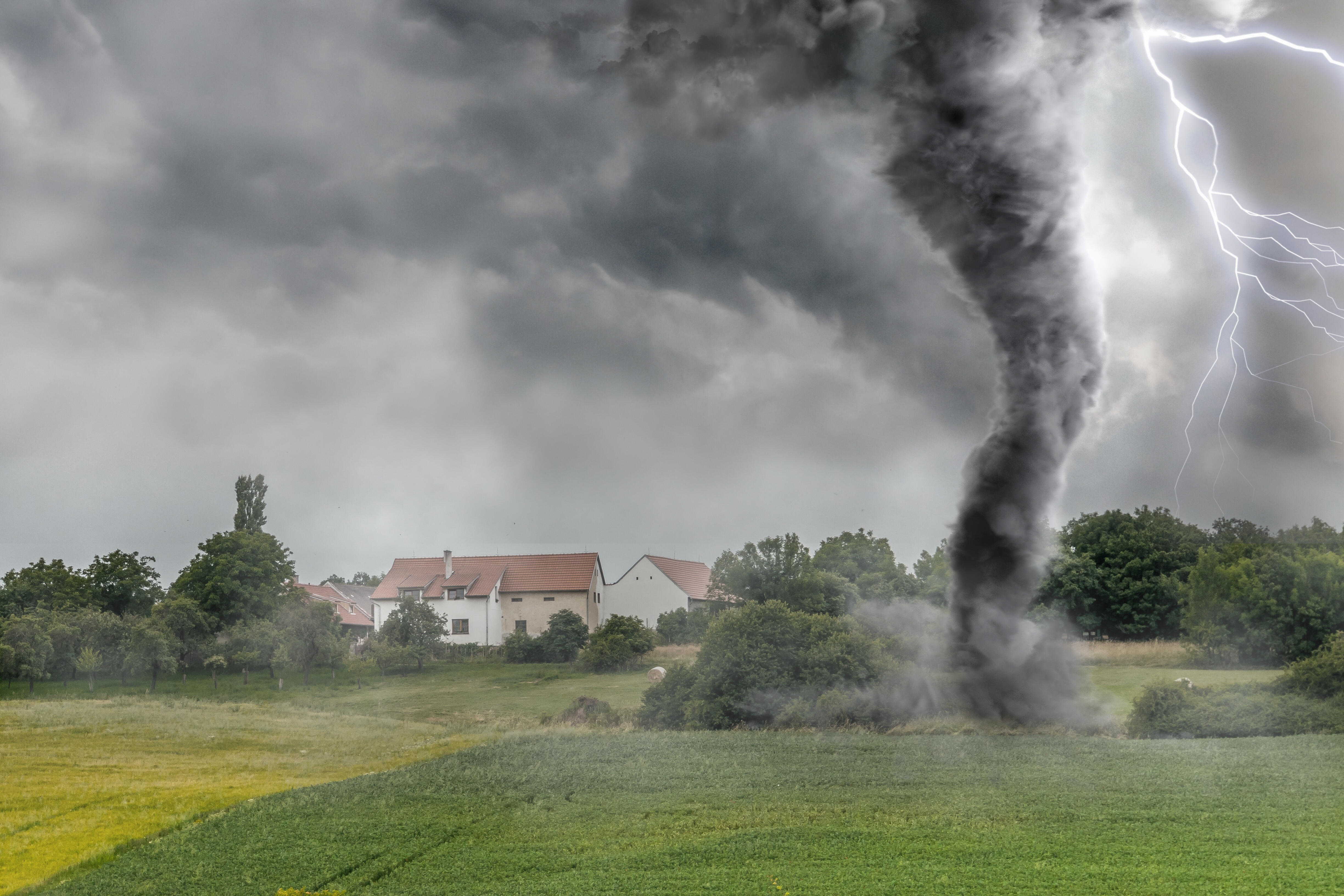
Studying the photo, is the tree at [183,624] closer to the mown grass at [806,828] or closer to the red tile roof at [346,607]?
the red tile roof at [346,607]

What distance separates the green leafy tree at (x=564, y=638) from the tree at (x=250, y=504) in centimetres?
2281

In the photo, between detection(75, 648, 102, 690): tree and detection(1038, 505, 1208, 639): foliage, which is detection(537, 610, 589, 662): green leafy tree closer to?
detection(75, 648, 102, 690): tree

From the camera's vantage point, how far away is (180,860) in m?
12.1

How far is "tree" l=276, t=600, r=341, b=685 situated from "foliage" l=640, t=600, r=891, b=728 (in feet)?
80.7

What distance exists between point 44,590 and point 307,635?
18436 millimetres

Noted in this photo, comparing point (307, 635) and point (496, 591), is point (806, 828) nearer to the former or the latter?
point (307, 635)

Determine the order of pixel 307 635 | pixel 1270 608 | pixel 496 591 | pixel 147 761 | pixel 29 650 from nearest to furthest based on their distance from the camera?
pixel 147 761 → pixel 1270 608 → pixel 29 650 → pixel 307 635 → pixel 496 591

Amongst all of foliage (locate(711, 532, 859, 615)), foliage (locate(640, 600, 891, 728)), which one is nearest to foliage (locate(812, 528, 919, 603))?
foliage (locate(711, 532, 859, 615))

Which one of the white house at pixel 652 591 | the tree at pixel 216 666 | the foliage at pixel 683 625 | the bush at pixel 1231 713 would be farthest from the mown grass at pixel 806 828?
the white house at pixel 652 591

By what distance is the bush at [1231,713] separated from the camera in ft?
63.8

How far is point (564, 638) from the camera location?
50.8m

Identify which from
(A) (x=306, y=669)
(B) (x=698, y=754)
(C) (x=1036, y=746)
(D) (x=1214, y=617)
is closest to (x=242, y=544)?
(A) (x=306, y=669)

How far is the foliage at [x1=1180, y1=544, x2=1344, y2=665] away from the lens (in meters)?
27.4

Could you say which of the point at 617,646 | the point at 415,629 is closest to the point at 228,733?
the point at 415,629
